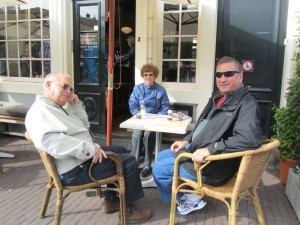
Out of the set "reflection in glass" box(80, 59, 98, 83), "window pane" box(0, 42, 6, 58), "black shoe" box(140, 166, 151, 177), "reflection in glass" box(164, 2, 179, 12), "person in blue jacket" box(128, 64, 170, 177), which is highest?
"reflection in glass" box(164, 2, 179, 12)

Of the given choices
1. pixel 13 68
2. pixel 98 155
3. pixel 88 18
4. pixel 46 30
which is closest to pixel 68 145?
pixel 98 155

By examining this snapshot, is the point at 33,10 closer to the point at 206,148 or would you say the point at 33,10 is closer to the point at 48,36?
the point at 48,36

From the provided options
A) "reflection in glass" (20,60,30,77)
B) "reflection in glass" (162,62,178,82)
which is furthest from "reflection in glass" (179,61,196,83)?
"reflection in glass" (20,60,30,77)

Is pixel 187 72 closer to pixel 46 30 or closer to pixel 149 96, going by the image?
pixel 149 96

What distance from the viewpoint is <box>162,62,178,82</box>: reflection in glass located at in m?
4.45

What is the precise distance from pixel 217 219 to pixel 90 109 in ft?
10.4

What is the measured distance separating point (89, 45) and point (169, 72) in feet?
5.07

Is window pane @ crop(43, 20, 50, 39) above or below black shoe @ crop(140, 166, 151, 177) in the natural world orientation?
above

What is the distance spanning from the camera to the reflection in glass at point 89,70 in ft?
15.8

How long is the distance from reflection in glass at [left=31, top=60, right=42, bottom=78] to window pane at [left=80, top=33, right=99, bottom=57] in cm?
103

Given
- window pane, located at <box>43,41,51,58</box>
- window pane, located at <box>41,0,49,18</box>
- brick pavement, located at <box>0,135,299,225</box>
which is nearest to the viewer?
brick pavement, located at <box>0,135,299,225</box>

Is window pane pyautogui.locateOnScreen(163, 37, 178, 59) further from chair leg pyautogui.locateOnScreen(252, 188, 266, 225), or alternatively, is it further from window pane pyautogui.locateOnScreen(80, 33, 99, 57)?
chair leg pyautogui.locateOnScreen(252, 188, 266, 225)

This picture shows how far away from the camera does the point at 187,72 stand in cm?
439

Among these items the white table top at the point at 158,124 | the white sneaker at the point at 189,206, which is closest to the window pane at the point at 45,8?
the white table top at the point at 158,124
